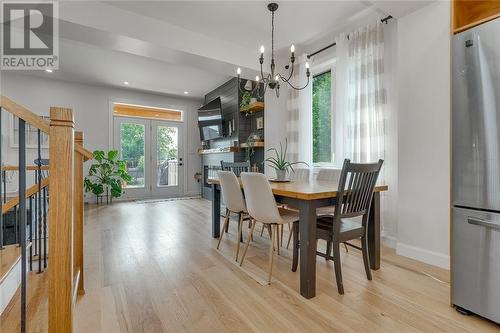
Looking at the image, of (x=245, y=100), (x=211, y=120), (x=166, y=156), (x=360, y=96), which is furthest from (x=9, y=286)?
(x=166, y=156)

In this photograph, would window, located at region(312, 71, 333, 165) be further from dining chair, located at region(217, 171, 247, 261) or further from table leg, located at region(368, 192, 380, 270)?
dining chair, located at region(217, 171, 247, 261)

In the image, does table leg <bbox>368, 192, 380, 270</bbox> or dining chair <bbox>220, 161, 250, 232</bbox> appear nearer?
table leg <bbox>368, 192, 380, 270</bbox>

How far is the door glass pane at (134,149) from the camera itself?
20.6ft

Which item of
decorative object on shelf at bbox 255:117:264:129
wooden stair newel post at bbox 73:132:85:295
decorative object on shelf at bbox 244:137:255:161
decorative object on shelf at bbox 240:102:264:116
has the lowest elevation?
wooden stair newel post at bbox 73:132:85:295

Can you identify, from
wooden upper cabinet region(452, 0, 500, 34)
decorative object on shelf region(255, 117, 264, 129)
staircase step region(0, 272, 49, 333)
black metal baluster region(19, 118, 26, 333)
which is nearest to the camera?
black metal baluster region(19, 118, 26, 333)

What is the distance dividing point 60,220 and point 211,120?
→ 16.3 ft

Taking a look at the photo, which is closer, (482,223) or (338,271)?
(482,223)

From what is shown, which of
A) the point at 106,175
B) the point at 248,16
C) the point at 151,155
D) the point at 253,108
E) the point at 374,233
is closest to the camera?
the point at 374,233

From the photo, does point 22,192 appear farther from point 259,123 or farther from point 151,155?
point 151,155

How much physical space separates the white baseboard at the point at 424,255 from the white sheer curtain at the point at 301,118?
A: 1.71 meters

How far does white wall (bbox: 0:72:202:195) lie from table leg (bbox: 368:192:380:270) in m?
5.54

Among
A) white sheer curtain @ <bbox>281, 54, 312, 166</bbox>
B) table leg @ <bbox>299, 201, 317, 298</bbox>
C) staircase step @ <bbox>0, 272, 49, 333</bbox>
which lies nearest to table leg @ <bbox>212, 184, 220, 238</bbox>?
white sheer curtain @ <bbox>281, 54, 312, 166</bbox>

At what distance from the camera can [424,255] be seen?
239cm

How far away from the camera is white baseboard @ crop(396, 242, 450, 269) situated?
225 cm
